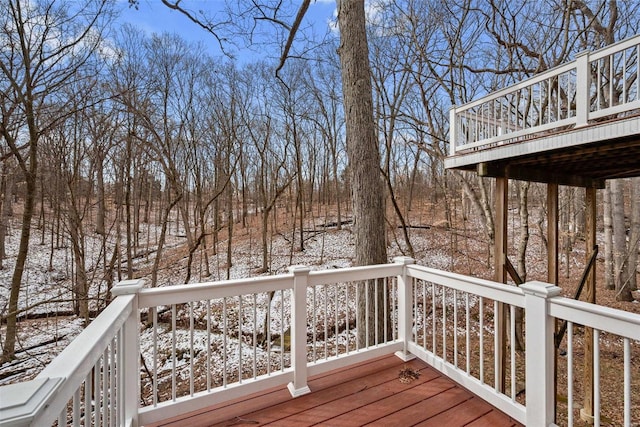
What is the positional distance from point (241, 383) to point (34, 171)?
6.84 meters

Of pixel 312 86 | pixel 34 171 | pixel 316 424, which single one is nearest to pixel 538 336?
pixel 316 424

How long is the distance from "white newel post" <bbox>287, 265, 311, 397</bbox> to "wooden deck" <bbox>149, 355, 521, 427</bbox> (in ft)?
0.32

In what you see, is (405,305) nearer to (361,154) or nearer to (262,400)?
(262,400)

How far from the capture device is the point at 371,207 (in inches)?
144

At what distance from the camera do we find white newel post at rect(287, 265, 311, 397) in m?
2.54

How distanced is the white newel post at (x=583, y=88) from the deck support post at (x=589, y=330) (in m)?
2.37

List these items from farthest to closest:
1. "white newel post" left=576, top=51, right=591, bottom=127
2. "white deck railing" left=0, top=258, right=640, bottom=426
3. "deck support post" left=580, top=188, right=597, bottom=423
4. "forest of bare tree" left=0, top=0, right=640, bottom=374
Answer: "forest of bare tree" left=0, top=0, right=640, bottom=374, "deck support post" left=580, top=188, right=597, bottom=423, "white newel post" left=576, top=51, right=591, bottom=127, "white deck railing" left=0, top=258, right=640, bottom=426

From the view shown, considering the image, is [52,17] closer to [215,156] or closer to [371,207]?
[215,156]

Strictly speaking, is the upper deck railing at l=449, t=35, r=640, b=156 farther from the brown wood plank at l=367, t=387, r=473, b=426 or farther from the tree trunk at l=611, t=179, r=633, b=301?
the tree trunk at l=611, t=179, r=633, b=301

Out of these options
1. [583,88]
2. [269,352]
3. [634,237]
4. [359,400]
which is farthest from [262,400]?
[634,237]

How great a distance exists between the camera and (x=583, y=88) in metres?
3.36

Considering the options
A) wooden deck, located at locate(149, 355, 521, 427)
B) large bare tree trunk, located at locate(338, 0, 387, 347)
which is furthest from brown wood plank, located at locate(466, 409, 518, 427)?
large bare tree trunk, located at locate(338, 0, 387, 347)

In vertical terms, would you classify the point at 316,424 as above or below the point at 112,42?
below

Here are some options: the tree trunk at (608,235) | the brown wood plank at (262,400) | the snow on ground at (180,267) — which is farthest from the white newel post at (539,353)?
the tree trunk at (608,235)
